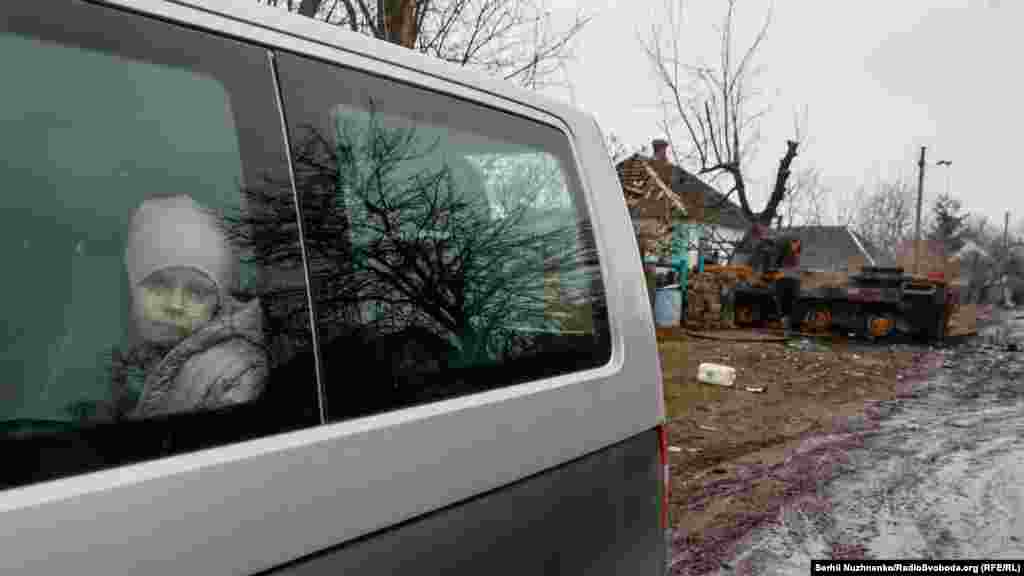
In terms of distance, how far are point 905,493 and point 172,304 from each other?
5.26m

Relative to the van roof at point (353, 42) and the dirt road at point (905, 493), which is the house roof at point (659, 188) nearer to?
the dirt road at point (905, 493)

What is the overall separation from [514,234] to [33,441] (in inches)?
41.7

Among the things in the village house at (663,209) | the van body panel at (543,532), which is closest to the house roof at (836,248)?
the village house at (663,209)

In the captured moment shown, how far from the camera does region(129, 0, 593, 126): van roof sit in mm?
1151

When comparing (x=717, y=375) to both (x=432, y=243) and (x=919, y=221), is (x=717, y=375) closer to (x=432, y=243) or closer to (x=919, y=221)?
(x=432, y=243)

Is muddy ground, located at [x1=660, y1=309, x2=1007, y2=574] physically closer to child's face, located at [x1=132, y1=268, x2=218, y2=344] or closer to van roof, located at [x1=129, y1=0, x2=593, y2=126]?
van roof, located at [x1=129, y1=0, x2=593, y2=126]

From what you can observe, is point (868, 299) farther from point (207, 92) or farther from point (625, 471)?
point (207, 92)

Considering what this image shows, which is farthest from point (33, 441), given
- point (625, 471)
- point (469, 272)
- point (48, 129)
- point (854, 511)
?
point (854, 511)

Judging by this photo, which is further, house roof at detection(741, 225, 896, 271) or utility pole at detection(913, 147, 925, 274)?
house roof at detection(741, 225, 896, 271)

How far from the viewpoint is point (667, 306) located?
16750 millimetres

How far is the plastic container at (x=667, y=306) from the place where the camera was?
16734 millimetres

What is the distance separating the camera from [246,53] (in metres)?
1.17

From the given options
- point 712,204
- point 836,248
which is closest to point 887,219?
point 836,248

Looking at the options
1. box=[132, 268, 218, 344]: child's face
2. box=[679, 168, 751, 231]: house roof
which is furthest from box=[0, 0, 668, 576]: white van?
box=[679, 168, 751, 231]: house roof
